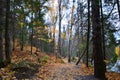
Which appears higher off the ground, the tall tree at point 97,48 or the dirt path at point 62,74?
the tall tree at point 97,48

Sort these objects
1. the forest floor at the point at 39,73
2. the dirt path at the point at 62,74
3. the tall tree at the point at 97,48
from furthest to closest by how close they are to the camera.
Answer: the tall tree at the point at 97,48 < the dirt path at the point at 62,74 < the forest floor at the point at 39,73

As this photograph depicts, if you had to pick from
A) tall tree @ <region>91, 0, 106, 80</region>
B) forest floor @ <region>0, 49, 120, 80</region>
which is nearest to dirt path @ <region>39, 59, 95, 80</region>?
forest floor @ <region>0, 49, 120, 80</region>

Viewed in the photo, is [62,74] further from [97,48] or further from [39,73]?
[97,48]

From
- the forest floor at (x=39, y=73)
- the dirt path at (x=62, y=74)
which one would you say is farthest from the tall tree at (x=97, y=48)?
the dirt path at (x=62, y=74)

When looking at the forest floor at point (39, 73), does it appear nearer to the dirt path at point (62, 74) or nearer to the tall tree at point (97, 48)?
the dirt path at point (62, 74)

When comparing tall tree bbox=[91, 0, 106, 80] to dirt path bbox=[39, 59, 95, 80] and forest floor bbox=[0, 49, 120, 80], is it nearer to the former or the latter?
forest floor bbox=[0, 49, 120, 80]

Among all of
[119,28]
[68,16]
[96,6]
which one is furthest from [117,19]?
[68,16]

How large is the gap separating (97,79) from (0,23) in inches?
234

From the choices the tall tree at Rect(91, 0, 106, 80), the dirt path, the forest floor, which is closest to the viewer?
the forest floor

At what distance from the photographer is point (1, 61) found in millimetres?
11203

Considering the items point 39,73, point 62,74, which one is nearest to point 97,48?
point 62,74

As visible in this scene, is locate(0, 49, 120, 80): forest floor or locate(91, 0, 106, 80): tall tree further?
locate(91, 0, 106, 80): tall tree

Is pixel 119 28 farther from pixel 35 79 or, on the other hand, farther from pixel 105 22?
pixel 35 79

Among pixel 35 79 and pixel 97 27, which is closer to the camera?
pixel 35 79
